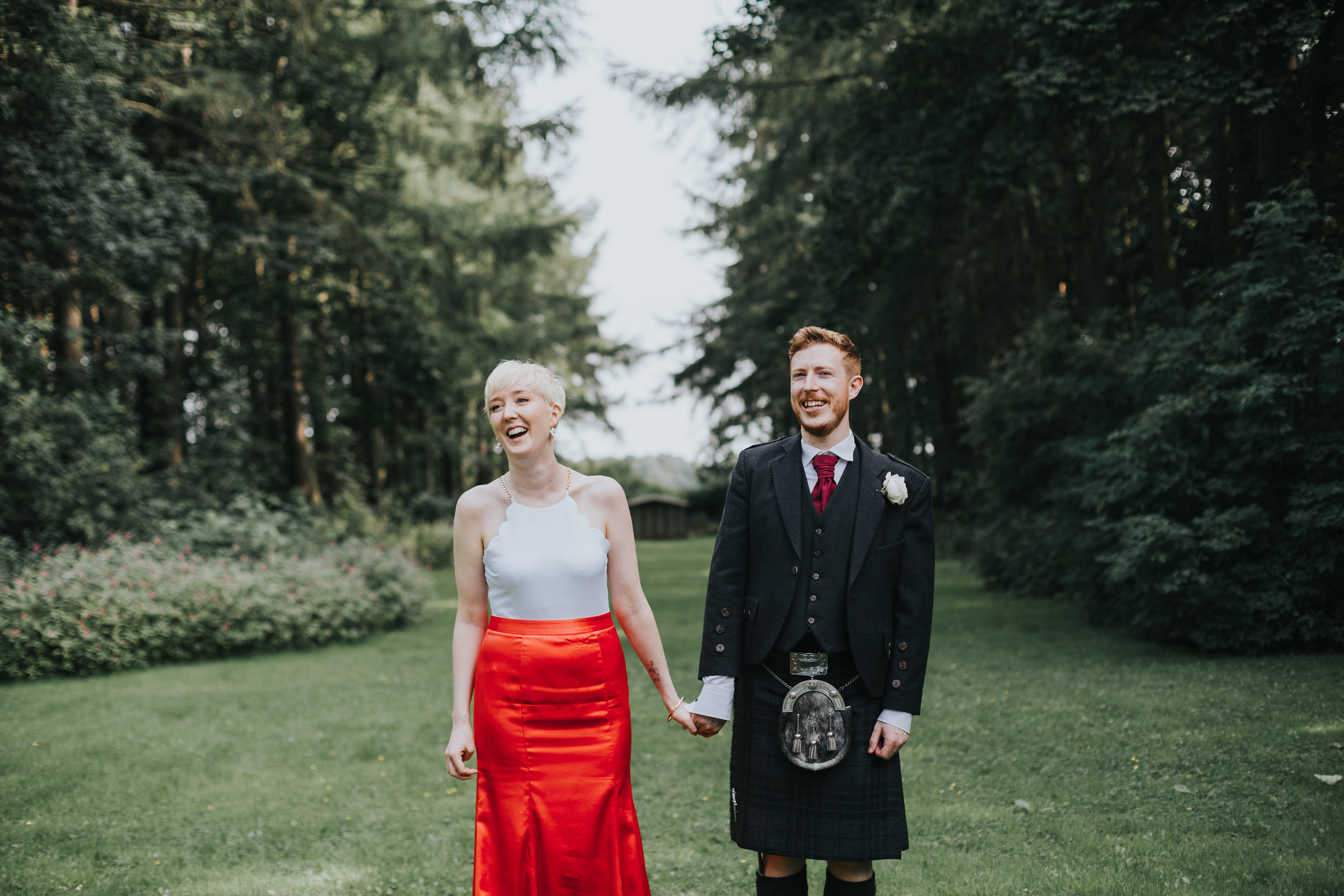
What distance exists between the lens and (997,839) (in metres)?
4.66

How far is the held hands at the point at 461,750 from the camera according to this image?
2975mm

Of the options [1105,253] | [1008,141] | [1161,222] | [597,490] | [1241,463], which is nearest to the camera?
[597,490]

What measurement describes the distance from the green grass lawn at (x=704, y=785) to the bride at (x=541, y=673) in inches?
64.6

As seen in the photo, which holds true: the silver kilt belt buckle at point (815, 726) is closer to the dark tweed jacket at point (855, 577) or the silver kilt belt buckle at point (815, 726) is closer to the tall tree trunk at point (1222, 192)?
the dark tweed jacket at point (855, 577)

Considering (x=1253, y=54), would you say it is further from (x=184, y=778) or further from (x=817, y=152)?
(x=184, y=778)

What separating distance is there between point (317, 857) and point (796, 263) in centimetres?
2254

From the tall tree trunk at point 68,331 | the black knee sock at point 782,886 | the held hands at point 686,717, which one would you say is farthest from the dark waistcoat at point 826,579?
the tall tree trunk at point 68,331

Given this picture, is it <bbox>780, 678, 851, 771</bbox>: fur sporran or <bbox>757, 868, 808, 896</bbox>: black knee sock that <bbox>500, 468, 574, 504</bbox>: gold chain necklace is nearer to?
<bbox>780, 678, 851, 771</bbox>: fur sporran

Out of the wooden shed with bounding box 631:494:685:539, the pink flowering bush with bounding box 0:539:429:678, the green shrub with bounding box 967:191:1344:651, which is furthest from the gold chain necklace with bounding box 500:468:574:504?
the wooden shed with bounding box 631:494:685:539

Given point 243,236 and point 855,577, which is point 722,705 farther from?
point 243,236

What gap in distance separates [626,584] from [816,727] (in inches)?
31.3

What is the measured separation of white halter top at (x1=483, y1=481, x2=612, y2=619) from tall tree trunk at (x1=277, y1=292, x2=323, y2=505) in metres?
18.6

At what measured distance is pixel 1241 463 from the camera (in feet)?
28.3

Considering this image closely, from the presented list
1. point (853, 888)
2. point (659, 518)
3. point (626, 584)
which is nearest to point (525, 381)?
point (626, 584)
